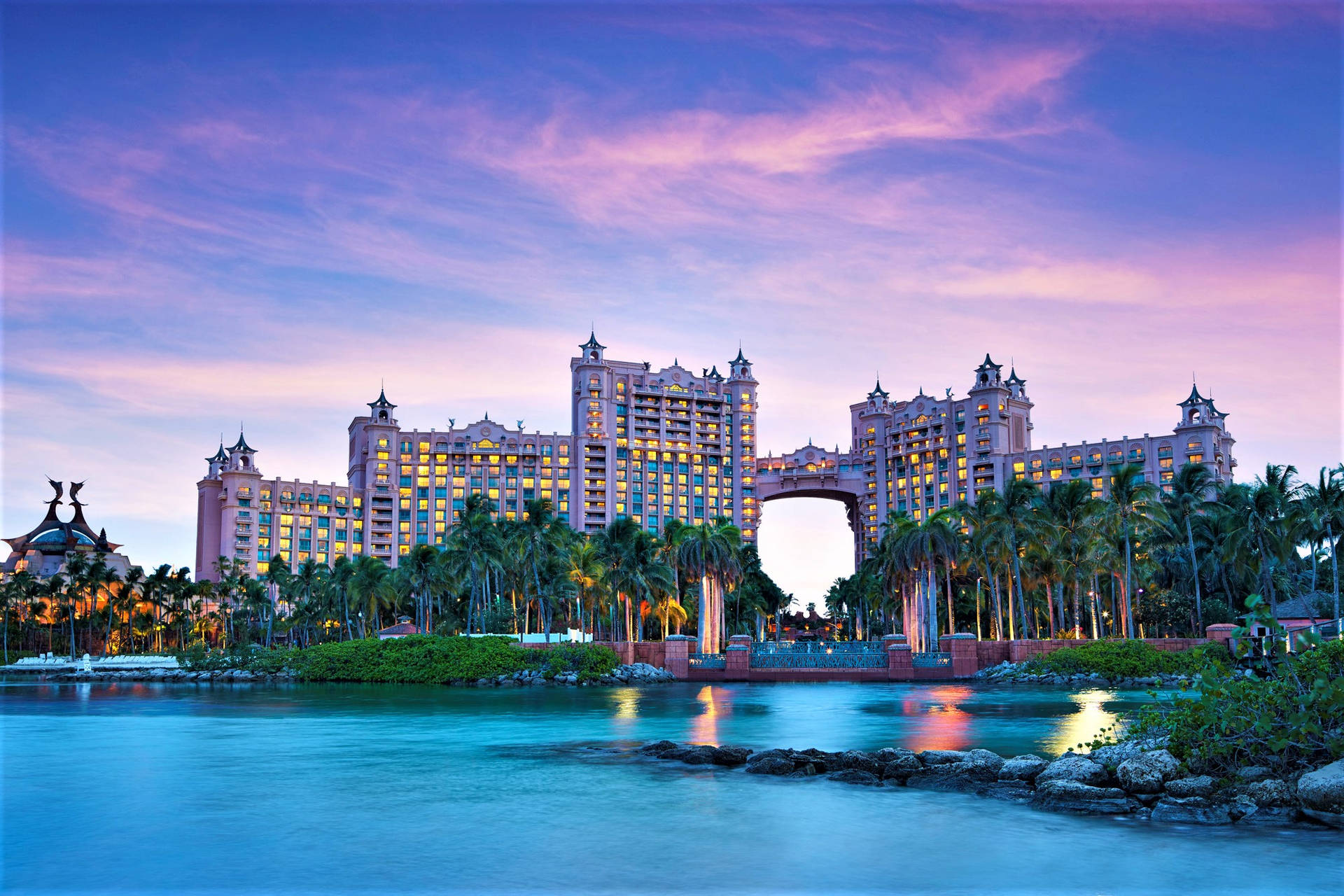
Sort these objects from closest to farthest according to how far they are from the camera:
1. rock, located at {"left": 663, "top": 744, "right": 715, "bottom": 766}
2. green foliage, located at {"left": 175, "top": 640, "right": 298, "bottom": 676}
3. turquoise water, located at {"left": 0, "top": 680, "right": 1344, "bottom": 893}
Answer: turquoise water, located at {"left": 0, "top": 680, "right": 1344, "bottom": 893}, rock, located at {"left": 663, "top": 744, "right": 715, "bottom": 766}, green foliage, located at {"left": 175, "top": 640, "right": 298, "bottom": 676}

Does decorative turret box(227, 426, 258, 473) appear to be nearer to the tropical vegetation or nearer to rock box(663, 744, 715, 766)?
the tropical vegetation

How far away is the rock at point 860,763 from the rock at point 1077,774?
11.2ft

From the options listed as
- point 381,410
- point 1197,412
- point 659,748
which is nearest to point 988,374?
point 1197,412

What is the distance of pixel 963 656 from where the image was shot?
72312 millimetres

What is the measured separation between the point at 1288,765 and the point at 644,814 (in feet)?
35.7

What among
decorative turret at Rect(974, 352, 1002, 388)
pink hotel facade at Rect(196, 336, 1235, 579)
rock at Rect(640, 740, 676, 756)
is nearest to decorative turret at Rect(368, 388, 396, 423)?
pink hotel facade at Rect(196, 336, 1235, 579)

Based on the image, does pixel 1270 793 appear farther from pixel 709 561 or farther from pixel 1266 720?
pixel 709 561

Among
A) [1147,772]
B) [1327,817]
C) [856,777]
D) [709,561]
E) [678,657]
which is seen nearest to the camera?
[1327,817]

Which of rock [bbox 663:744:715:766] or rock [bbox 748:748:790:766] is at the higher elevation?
rock [bbox 748:748:790:766]

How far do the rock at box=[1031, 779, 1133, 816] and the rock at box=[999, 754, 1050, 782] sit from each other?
1.34 metres

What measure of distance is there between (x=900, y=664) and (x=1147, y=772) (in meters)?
55.3

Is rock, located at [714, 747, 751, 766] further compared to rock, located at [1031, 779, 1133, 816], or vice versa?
rock, located at [714, 747, 751, 766]

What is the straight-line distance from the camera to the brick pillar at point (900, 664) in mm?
73188

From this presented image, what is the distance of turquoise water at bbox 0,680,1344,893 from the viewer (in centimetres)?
1539
